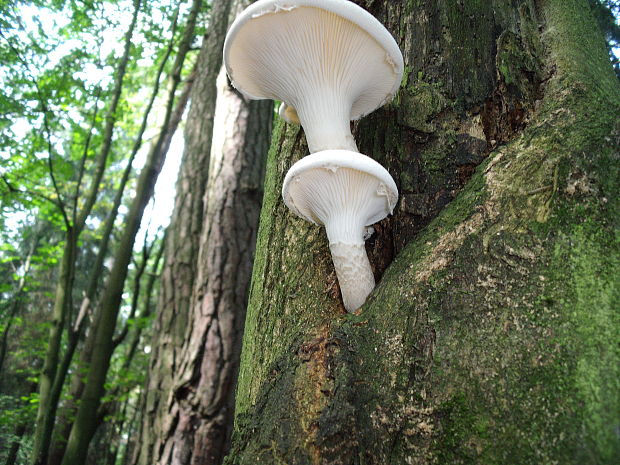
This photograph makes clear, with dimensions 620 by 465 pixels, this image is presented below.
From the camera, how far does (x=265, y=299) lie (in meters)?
1.85

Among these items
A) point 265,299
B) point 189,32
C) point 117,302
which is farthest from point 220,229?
point 189,32

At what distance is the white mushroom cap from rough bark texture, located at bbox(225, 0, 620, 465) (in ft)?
0.70

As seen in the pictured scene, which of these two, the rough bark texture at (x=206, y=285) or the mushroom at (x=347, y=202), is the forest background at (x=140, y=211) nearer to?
the rough bark texture at (x=206, y=285)

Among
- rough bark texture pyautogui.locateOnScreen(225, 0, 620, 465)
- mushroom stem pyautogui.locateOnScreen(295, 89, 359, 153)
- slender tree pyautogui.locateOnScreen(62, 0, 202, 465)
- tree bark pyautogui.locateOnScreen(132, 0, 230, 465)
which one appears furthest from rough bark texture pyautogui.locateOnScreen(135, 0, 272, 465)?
mushroom stem pyautogui.locateOnScreen(295, 89, 359, 153)

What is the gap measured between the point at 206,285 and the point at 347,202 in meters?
3.28

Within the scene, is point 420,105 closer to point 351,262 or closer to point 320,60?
point 320,60

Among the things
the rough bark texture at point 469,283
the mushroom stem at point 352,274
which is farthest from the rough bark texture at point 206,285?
the mushroom stem at point 352,274

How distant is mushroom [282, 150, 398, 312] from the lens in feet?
5.02

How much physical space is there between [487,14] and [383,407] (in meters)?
1.81

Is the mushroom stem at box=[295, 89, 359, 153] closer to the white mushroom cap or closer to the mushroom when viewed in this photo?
the white mushroom cap

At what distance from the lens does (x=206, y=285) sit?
178 inches

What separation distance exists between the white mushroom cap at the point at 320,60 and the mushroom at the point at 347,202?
0.20m

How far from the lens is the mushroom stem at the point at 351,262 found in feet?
5.16

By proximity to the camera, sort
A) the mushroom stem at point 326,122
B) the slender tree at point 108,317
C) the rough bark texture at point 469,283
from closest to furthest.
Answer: the rough bark texture at point 469,283 → the mushroom stem at point 326,122 → the slender tree at point 108,317
